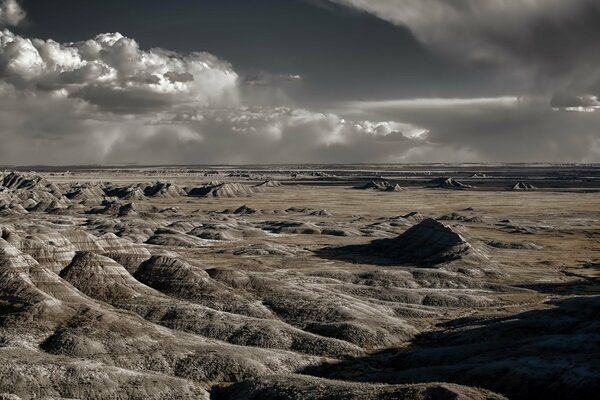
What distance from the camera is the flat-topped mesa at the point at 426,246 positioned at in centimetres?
10262

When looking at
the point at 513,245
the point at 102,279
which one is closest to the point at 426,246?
the point at 513,245

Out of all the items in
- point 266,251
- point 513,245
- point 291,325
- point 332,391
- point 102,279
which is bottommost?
point 291,325

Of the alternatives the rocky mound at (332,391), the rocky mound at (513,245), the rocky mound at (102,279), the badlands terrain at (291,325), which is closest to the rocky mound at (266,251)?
the badlands terrain at (291,325)

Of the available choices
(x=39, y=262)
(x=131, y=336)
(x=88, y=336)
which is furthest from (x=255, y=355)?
(x=39, y=262)

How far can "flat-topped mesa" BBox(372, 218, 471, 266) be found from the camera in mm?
102625

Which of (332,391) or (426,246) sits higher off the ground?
(426,246)

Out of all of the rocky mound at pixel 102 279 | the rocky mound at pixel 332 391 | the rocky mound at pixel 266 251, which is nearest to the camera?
the rocky mound at pixel 332 391

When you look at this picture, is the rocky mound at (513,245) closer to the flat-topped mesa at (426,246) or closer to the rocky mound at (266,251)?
the flat-topped mesa at (426,246)

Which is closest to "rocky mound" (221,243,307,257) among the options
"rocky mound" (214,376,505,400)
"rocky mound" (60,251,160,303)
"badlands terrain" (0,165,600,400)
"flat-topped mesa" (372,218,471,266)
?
"badlands terrain" (0,165,600,400)

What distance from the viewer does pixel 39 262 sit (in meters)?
67.9

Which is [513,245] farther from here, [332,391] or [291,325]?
[332,391]

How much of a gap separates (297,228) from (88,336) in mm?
99361

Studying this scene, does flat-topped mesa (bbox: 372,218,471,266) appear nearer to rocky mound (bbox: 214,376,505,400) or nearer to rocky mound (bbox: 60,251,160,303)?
rocky mound (bbox: 60,251,160,303)

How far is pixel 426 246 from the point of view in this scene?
359ft
